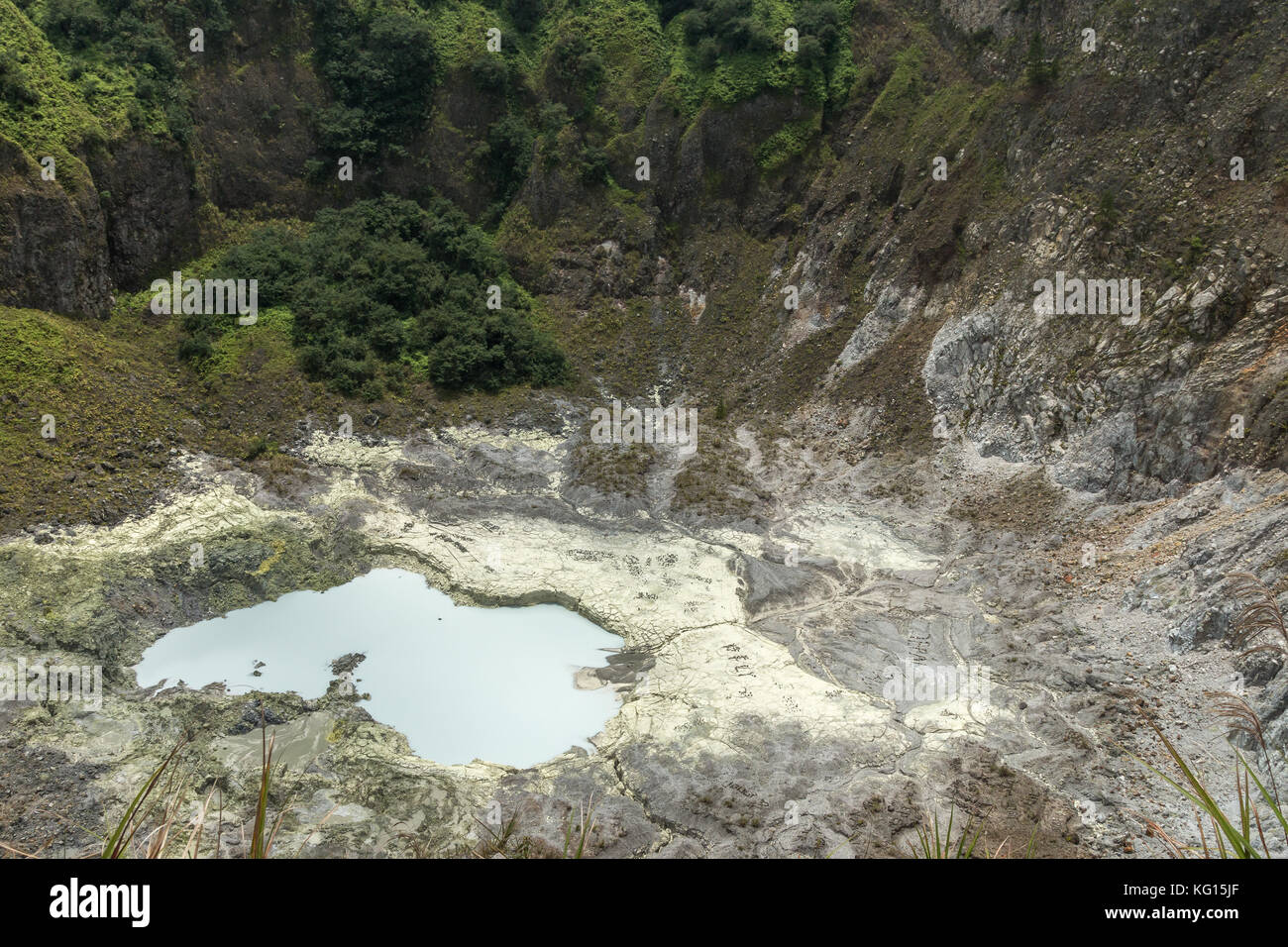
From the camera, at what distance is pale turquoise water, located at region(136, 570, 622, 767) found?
1583 cm

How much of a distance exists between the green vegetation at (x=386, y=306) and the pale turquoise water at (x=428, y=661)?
10.1m

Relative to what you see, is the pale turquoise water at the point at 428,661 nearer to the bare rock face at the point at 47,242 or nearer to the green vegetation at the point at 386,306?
the green vegetation at the point at 386,306

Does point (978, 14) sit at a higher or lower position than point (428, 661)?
higher

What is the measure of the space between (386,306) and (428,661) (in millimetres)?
16303

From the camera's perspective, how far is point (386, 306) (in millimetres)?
30203

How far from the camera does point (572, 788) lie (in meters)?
14.3

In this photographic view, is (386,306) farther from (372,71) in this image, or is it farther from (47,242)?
(372,71)

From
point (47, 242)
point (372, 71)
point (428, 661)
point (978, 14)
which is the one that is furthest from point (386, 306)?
point (978, 14)

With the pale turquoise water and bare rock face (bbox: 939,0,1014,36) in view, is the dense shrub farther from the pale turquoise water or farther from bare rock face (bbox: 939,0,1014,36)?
the pale turquoise water

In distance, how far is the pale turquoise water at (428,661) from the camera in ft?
51.9
